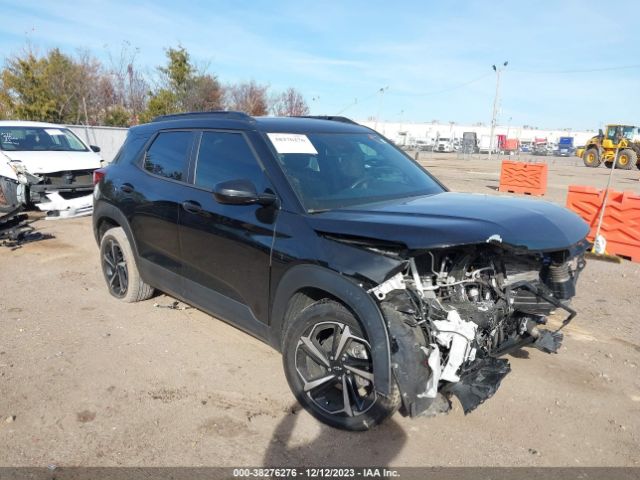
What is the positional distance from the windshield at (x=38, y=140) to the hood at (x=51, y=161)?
1.28 feet

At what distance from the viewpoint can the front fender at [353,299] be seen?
271 centimetres

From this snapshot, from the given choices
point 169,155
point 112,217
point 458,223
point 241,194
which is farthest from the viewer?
point 112,217

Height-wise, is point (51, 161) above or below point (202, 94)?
below

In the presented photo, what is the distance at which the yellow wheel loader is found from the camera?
31141 millimetres

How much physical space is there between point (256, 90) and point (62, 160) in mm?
28095

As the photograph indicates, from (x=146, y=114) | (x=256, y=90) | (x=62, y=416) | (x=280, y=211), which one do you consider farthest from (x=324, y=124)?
(x=256, y=90)

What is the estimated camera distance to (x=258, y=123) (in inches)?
151

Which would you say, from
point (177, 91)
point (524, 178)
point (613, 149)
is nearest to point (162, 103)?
point (177, 91)

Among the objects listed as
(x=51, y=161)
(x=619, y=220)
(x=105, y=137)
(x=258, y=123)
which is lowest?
(x=619, y=220)

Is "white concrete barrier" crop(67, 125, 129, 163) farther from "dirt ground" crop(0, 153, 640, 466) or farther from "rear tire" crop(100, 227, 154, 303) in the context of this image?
"dirt ground" crop(0, 153, 640, 466)

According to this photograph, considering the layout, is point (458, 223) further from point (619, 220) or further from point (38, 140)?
point (38, 140)

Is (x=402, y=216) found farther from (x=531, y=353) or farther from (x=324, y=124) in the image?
(x=531, y=353)

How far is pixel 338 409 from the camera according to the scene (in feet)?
10.3

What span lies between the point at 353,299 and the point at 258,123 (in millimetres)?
1709
